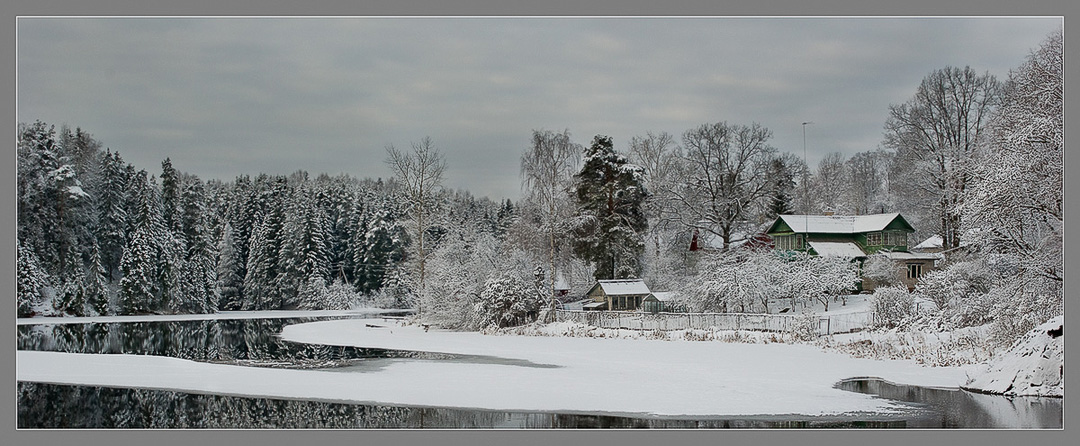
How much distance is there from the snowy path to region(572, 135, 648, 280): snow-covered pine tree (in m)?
15.2

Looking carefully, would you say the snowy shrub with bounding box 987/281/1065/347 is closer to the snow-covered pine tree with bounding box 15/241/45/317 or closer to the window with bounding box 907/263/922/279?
the snow-covered pine tree with bounding box 15/241/45/317

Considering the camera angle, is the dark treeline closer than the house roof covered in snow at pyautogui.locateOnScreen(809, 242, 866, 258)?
Yes

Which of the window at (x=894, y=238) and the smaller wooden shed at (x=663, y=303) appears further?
the window at (x=894, y=238)

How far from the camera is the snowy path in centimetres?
1394

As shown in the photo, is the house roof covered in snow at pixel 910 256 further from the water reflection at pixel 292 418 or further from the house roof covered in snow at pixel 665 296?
the water reflection at pixel 292 418

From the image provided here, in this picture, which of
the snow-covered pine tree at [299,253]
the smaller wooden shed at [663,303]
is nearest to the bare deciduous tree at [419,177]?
the smaller wooden shed at [663,303]

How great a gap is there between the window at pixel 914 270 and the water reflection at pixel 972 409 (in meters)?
27.6

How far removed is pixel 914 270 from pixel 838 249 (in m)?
4.08

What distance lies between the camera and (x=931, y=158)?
3309 cm

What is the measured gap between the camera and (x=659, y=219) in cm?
3819

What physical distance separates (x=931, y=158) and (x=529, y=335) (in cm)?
1796

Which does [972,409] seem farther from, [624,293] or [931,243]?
[931,243]

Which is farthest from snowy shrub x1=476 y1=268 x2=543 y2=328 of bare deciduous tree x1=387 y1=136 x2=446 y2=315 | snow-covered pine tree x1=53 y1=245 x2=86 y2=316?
snow-covered pine tree x1=53 y1=245 x2=86 y2=316

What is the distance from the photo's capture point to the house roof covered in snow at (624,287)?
36656 millimetres
